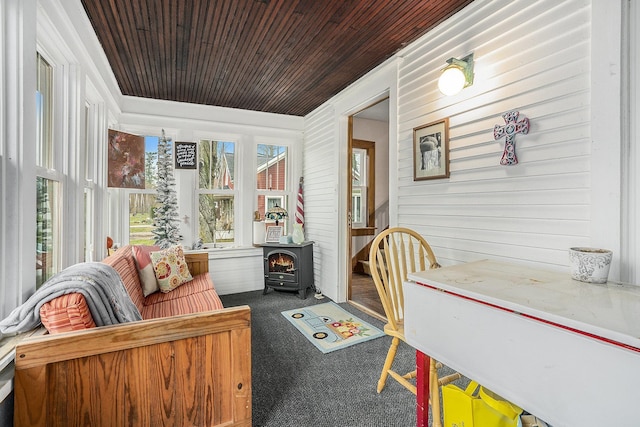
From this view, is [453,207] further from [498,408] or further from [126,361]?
Answer: [126,361]

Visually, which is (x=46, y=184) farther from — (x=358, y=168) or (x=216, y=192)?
(x=358, y=168)

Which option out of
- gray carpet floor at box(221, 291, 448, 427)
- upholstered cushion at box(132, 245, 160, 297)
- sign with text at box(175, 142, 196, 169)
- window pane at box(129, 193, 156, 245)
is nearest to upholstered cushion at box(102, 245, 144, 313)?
upholstered cushion at box(132, 245, 160, 297)

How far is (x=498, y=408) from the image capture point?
3.80 ft

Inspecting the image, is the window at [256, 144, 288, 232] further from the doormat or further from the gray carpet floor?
the gray carpet floor

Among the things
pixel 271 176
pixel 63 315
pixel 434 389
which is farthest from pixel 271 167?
pixel 434 389

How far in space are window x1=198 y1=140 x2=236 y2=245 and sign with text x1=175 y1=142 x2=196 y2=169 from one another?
0.54 ft

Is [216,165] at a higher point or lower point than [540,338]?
higher

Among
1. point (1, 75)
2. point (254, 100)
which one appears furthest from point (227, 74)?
point (1, 75)

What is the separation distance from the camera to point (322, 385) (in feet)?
6.25

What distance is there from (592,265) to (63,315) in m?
2.22

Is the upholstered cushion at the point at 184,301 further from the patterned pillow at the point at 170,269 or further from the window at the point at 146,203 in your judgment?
the window at the point at 146,203

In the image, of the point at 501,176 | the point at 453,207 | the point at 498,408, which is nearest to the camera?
the point at 498,408

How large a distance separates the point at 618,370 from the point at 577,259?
0.67 metres

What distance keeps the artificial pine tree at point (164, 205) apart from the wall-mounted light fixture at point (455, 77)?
326cm
